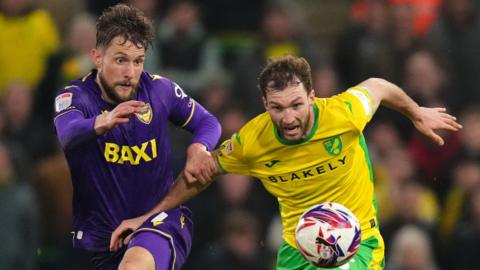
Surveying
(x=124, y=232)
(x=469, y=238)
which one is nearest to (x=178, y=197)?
(x=124, y=232)

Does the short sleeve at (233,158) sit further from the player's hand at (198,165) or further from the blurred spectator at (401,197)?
the blurred spectator at (401,197)

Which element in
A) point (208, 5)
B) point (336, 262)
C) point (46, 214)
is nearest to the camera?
point (336, 262)

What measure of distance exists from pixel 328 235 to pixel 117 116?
1.55 m

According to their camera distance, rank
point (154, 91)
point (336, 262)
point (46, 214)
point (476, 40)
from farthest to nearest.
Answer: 1. point (476, 40)
2. point (46, 214)
3. point (154, 91)
4. point (336, 262)

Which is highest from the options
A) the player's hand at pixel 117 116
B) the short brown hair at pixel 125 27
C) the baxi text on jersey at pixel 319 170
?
the short brown hair at pixel 125 27

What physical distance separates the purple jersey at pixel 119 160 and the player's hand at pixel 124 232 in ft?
0.42

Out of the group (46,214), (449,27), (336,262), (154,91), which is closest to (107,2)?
(46,214)

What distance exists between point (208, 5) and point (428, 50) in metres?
2.72

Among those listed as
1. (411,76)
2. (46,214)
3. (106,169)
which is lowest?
(46,214)

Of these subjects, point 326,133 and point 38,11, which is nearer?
point 326,133

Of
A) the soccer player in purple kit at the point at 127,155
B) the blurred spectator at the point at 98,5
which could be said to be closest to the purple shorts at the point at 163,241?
the soccer player in purple kit at the point at 127,155

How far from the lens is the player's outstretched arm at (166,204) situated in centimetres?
902

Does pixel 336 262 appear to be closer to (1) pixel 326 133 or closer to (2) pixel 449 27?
(1) pixel 326 133

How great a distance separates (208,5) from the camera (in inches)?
619
